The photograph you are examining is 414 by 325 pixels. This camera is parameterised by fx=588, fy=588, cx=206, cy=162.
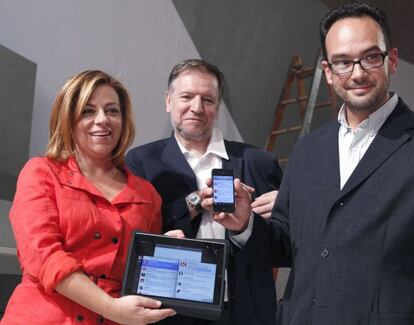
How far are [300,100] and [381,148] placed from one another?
11.4ft

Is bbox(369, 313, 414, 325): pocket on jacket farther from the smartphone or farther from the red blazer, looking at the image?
the red blazer

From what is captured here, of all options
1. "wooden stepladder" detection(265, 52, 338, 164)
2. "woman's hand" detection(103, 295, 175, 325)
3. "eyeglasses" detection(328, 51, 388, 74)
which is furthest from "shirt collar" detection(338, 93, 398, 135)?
"wooden stepladder" detection(265, 52, 338, 164)

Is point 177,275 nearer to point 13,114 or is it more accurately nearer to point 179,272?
point 179,272

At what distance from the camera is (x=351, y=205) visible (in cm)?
140

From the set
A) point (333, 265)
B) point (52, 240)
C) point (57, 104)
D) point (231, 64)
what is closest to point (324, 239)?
point (333, 265)

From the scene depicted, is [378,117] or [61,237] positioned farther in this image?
[61,237]

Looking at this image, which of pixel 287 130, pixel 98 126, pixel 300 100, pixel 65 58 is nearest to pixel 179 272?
pixel 98 126

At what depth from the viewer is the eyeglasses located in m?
1.48

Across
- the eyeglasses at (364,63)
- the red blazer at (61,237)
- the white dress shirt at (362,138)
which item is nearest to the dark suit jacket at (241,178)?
the red blazer at (61,237)

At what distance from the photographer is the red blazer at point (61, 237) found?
5.17ft

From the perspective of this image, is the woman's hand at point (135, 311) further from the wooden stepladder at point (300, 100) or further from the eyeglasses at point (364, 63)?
the wooden stepladder at point (300, 100)

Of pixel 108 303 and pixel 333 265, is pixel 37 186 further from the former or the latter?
pixel 333 265

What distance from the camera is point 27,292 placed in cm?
161

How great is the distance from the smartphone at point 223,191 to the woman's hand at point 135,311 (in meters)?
0.30
